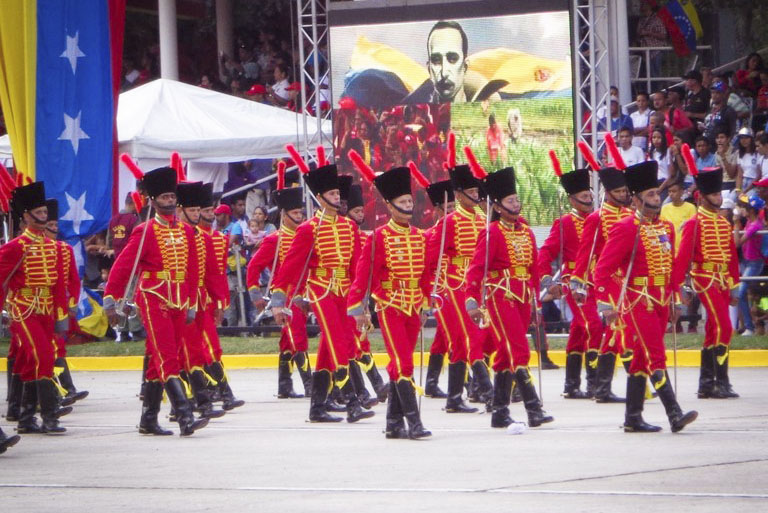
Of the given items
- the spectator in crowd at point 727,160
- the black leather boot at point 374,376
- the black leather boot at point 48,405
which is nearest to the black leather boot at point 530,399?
the black leather boot at point 374,376

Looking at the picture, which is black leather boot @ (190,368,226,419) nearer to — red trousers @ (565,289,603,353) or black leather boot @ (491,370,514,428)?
black leather boot @ (491,370,514,428)

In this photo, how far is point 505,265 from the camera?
1282cm

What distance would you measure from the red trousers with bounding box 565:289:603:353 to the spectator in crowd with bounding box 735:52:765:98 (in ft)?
31.0

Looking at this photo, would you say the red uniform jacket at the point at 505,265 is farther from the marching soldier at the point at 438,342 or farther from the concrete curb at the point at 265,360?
the concrete curb at the point at 265,360

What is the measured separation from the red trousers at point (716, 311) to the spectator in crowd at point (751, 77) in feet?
31.8

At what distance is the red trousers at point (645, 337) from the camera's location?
1201 centimetres

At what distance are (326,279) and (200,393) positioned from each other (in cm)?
163

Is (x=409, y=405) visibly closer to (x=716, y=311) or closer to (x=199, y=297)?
(x=199, y=297)

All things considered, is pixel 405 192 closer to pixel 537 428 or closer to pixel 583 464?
pixel 537 428

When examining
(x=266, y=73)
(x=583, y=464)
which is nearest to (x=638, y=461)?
(x=583, y=464)

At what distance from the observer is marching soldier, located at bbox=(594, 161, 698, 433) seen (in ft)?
39.4

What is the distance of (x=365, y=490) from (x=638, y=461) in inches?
77.9

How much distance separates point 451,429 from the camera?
42.5 ft

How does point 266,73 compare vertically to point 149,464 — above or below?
above
